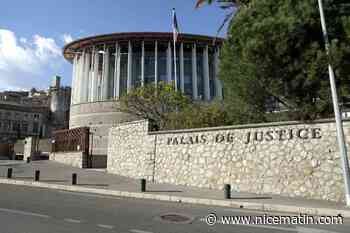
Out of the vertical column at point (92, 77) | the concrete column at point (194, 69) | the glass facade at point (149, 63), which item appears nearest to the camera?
the concrete column at point (194, 69)

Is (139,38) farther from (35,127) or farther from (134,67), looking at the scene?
(35,127)

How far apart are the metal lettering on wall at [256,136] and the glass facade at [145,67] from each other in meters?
38.0

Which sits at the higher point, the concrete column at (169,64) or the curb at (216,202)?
the concrete column at (169,64)

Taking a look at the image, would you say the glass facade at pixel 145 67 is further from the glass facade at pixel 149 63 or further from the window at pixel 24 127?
the window at pixel 24 127

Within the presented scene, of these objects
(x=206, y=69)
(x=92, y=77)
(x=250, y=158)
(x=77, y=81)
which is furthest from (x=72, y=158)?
(x=77, y=81)

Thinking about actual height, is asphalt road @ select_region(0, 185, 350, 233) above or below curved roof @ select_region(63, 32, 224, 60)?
below

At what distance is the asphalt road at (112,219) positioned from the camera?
724 centimetres

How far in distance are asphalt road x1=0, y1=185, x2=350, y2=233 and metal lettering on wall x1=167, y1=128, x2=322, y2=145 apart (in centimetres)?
503

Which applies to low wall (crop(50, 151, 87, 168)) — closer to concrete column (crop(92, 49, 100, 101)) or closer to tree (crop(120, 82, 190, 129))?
tree (crop(120, 82, 190, 129))

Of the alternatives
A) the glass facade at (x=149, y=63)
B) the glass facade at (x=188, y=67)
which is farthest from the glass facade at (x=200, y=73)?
the glass facade at (x=149, y=63)

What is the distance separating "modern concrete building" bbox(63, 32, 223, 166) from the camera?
55.5 meters

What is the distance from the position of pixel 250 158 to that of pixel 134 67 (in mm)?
44860

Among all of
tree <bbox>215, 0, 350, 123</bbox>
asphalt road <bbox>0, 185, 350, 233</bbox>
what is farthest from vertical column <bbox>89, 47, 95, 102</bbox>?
asphalt road <bbox>0, 185, 350, 233</bbox>

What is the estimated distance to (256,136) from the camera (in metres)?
15.2
